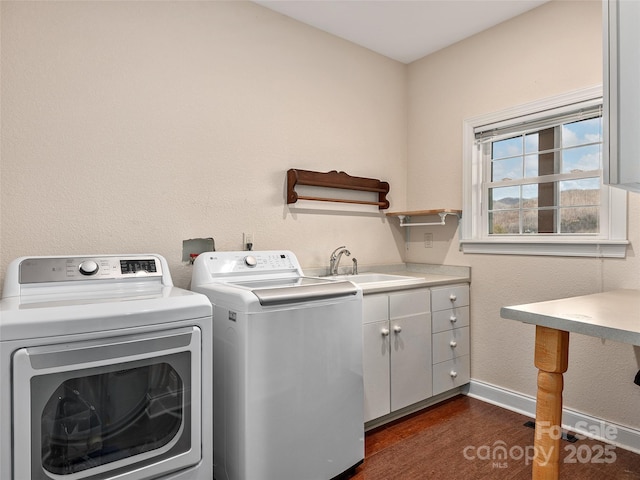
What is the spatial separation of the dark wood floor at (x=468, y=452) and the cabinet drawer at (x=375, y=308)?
683 millimetres

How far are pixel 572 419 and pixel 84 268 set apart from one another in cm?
280

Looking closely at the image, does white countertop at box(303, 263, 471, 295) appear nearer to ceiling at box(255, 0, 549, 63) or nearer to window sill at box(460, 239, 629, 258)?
window sill at box(460, 239, 629, 258)

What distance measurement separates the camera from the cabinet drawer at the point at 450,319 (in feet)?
8.64

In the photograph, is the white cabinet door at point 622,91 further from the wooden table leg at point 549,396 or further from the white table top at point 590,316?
the wooden table leg at point 549,396

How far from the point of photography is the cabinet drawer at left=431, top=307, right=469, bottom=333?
2635 mm

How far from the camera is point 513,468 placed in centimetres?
193

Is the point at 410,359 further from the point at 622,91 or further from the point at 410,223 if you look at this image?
the point at 622,91

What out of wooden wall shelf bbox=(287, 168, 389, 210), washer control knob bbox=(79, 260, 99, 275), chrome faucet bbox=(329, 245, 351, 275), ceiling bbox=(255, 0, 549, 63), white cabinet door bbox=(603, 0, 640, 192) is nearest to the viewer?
white cabinet door bbox=(603, 0, 640, 192)

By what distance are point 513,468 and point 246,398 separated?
1.41 m

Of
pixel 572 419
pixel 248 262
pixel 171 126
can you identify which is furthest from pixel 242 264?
pixel 572 419

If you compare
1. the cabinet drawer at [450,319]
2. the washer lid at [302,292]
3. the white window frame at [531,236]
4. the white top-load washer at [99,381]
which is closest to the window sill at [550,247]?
the white window frame at [531,236]

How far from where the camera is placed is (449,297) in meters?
2.73

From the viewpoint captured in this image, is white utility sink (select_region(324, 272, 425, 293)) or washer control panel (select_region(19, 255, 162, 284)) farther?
white utility sink (select_region(324, 272, 425, 293))

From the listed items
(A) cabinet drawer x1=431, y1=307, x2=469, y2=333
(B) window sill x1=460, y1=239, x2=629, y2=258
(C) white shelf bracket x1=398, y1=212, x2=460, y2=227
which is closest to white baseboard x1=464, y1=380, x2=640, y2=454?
(A) cabinet drawer x1=431, y1=307, x2=469, y2=333
